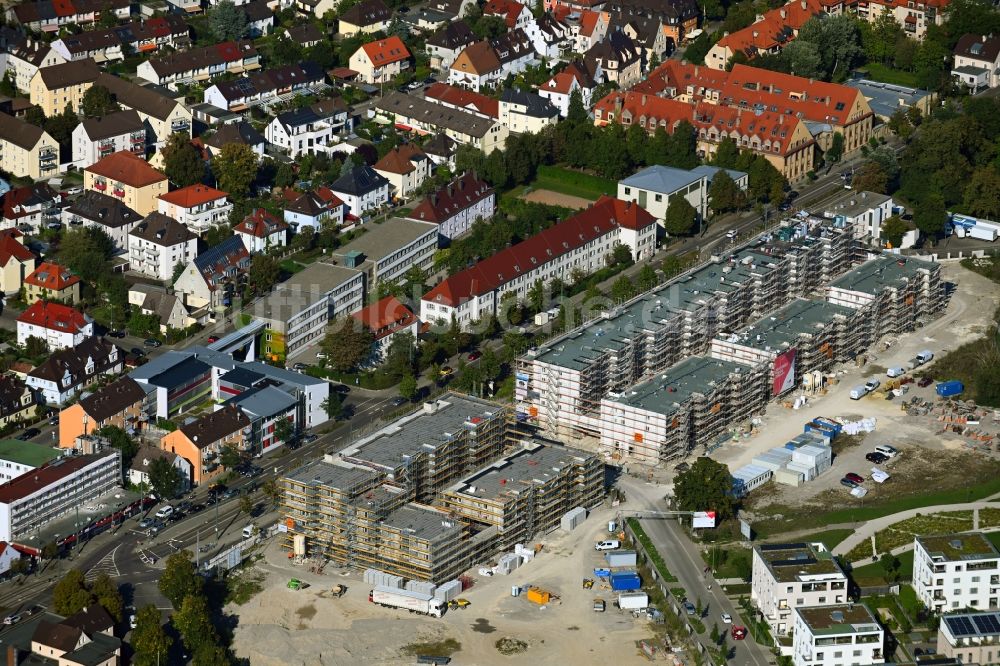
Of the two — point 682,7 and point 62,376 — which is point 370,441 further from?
point 682,7

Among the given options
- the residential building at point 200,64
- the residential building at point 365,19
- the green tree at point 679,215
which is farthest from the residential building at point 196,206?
the residential building at point 365,19

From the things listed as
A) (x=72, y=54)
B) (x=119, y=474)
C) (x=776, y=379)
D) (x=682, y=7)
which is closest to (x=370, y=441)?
(x=119, y=474)

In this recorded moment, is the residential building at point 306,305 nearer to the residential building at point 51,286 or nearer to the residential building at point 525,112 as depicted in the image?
the residential building at point 51,286

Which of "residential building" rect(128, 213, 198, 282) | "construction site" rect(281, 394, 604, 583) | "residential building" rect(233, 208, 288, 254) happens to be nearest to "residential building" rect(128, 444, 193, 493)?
"construction site" rect(281, 394, 604, 583)

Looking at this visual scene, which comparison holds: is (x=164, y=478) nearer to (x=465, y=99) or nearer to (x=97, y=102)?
A: (x=97, y=102)

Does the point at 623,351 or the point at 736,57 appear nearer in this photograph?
the point at 623,351
